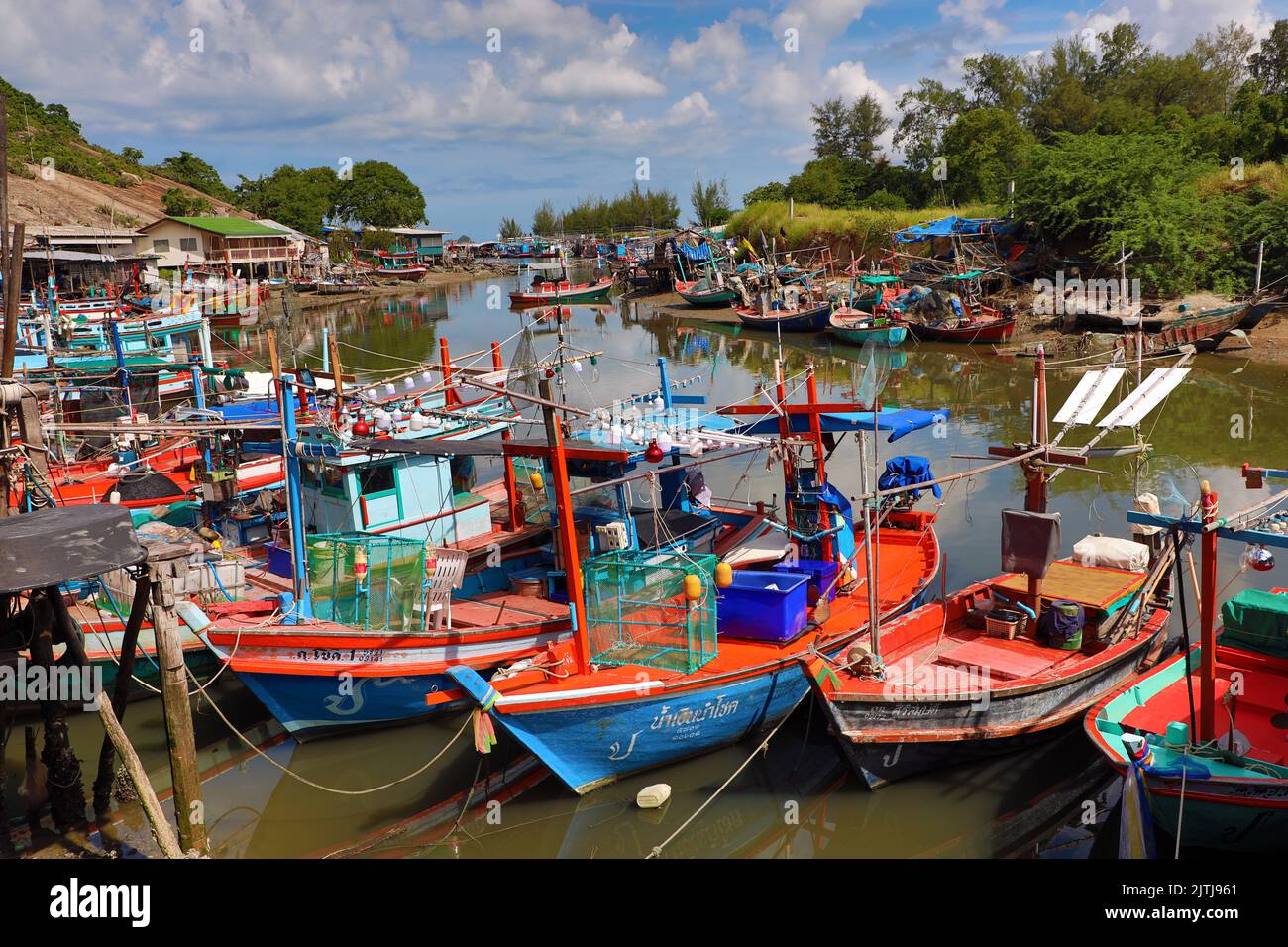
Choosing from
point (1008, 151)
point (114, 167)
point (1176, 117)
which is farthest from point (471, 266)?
→ point (1176, 117)

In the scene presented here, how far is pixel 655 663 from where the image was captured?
36.7 ft

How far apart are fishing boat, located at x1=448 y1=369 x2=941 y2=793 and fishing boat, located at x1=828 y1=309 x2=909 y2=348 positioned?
1141 inches

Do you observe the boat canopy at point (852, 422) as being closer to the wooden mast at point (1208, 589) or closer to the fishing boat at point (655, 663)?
the fishing boat at point (655, 663)

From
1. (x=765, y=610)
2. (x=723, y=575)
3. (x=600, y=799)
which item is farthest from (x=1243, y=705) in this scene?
(x=600, y=799)

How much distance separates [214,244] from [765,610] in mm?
60675

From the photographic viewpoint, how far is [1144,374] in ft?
97.0

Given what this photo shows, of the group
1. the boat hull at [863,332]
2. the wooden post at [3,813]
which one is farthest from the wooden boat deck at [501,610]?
the boat hull at [863,332]

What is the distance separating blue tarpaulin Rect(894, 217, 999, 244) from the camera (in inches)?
1834

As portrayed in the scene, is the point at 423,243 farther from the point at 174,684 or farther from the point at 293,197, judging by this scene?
the point at 174,684

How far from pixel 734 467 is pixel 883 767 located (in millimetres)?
13358

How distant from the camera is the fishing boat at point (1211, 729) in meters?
8.57

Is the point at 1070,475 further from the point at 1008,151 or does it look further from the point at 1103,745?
the point at 1008,151

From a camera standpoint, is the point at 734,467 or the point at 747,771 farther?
the point at 734,467
